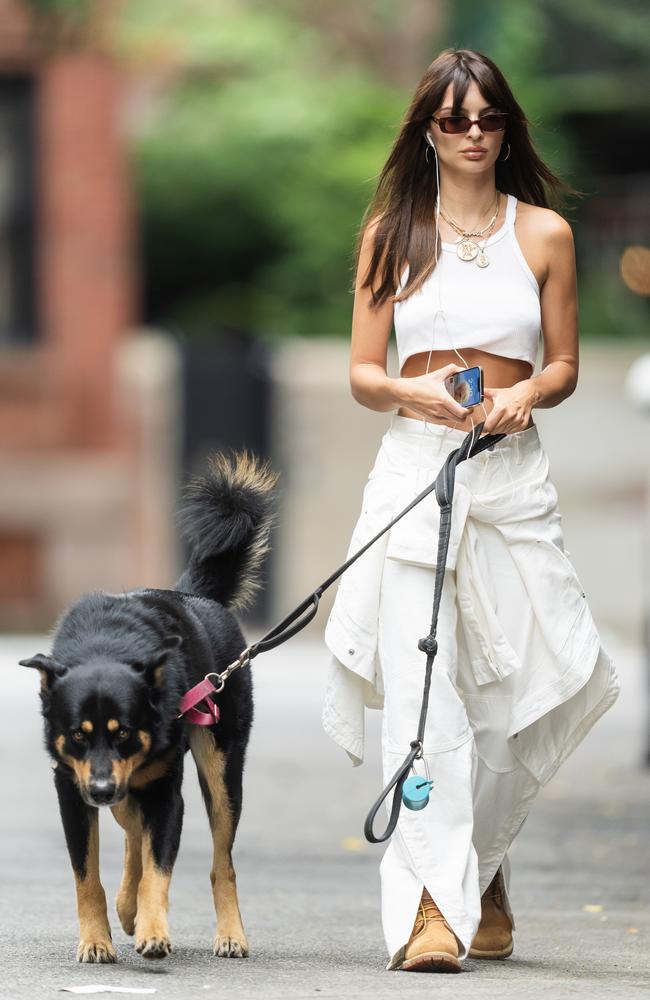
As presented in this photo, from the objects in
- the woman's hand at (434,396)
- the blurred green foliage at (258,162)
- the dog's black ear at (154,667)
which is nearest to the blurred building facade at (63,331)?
the blurred green foliage at (258,162)

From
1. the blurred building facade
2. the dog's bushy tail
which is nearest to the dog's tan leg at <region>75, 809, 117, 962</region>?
the dog's bushy tail

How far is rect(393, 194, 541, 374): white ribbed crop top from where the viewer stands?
5.60 m

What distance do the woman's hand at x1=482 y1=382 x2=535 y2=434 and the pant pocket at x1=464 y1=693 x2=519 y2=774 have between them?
740 millimetres

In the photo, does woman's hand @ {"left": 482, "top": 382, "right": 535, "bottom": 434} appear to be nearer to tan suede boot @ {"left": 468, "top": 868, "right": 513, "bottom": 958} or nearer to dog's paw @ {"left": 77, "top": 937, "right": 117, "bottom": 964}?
tan suede boot @ {"left": 468, "top": 868, "right": 513, "bottom": 958}

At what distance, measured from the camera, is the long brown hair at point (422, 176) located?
18.5 feet

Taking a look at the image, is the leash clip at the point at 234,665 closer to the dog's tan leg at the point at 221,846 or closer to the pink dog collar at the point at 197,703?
the pink dog collar at the point at 197,703

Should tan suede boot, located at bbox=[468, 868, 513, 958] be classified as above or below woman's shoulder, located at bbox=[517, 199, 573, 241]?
below

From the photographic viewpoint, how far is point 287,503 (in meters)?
17.8

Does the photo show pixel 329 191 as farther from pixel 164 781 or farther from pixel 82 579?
pixel 164 781

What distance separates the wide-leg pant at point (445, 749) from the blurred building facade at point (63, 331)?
46.5ft

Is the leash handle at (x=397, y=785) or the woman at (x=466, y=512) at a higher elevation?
the woman at (x=466, y=512)

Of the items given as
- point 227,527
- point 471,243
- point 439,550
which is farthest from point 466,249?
point 227,527

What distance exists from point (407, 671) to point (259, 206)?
1857cm

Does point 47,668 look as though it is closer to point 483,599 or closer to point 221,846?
point 221,846
